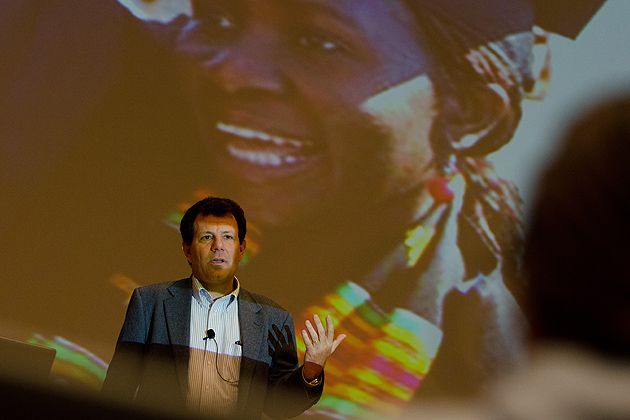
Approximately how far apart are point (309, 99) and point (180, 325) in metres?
1.48

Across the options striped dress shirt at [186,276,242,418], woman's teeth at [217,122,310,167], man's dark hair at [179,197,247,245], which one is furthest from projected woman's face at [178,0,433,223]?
striped dress shirt at [186,276,242,418]

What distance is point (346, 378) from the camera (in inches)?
99.9

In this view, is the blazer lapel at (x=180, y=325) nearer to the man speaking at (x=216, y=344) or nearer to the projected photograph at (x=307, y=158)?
the man speaking at (x=216, y=344)

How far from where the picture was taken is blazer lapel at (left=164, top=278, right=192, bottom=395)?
1.49 m

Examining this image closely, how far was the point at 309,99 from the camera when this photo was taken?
276cm

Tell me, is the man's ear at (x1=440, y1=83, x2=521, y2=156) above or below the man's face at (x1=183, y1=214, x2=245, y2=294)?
above

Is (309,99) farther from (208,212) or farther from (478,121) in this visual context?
(208,212)

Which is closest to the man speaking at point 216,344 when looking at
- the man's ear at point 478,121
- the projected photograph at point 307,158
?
the projected photograph at point 307,158

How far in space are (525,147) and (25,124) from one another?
2300mm

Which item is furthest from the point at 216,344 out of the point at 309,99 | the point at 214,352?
the point at 309,99

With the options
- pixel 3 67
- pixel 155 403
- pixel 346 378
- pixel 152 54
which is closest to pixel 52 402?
pixel 155 403

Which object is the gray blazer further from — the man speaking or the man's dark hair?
the man's dark hair

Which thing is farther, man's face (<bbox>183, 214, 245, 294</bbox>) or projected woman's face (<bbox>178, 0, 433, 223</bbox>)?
projected woman's face (<bbox>178, 0, 433, 223</bbox>)

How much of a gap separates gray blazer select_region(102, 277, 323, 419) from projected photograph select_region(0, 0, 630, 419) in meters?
0.97
